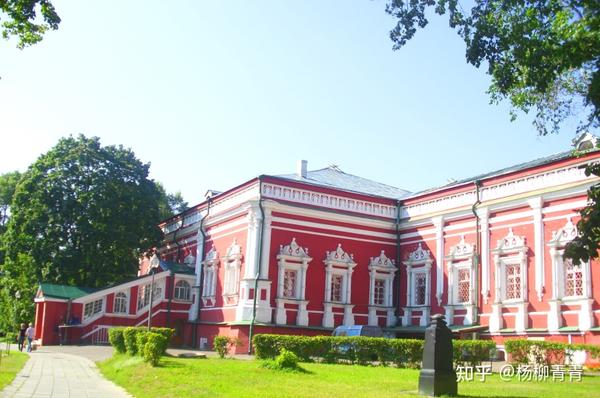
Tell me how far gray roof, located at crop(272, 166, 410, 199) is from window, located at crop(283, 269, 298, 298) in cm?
393

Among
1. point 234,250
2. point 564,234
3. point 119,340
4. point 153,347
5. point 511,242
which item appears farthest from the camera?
point 234,250

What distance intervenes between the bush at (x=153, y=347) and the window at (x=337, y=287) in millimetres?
11753

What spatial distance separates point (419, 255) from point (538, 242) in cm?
614

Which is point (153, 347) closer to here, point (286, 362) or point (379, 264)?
point (286, 362)

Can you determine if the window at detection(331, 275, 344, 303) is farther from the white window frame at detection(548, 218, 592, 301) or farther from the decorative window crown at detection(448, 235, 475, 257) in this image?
the white window frame at detection(548, 218, 592, 301)

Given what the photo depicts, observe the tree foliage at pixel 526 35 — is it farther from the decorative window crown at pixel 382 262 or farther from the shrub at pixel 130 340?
the decorative window crown at pixel 382 262

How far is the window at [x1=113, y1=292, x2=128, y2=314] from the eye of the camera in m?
30.0

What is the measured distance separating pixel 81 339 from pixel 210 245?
708cm

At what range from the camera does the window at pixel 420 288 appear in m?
27.6

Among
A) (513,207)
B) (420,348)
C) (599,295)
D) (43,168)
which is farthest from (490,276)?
(43,168)

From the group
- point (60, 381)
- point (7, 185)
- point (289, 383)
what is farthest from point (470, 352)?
point (7, 185)

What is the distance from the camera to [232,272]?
1086 inches

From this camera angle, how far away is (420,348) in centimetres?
1870

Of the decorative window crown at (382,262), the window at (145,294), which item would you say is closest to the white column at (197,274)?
the window at (145,294)
